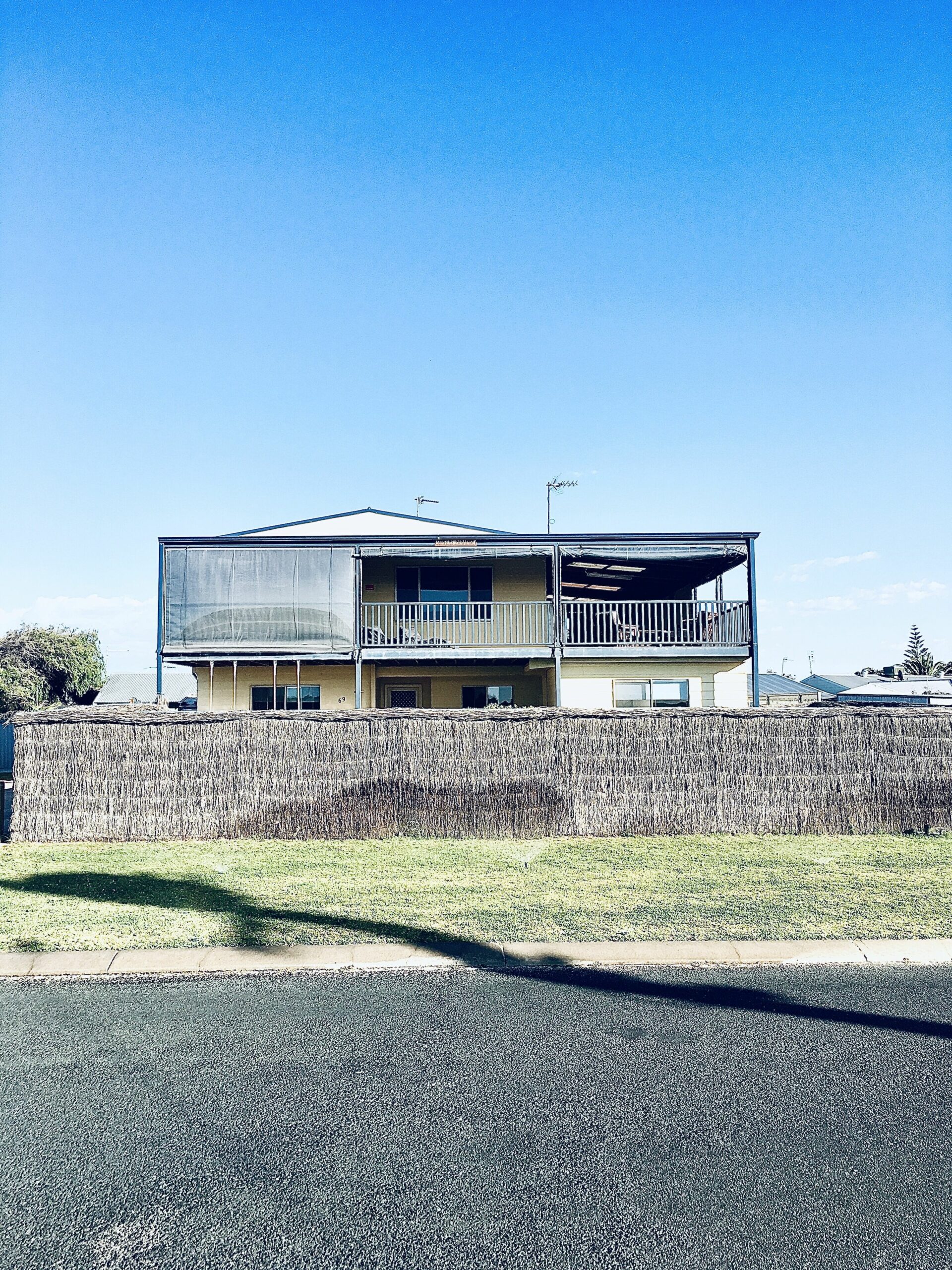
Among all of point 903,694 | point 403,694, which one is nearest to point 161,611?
point 403,694

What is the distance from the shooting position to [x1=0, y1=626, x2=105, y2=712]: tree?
29.9m

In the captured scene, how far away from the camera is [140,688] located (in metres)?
44.2

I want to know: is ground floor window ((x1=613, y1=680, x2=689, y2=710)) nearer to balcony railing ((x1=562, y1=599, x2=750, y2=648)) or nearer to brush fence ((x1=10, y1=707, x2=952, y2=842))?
balcony railing ((x1=562, y1=599, x2=750, y2=648))

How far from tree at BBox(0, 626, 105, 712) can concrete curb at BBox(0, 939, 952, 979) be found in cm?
2609

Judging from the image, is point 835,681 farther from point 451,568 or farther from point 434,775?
point 434,775

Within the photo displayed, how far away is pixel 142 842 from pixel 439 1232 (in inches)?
345

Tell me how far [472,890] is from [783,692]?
2843 cm

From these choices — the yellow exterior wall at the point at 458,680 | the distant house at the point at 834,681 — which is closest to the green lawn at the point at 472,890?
the yellow exterior wall at the point at 458,680

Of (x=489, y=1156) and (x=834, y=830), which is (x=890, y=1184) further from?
(x=834, y=830)

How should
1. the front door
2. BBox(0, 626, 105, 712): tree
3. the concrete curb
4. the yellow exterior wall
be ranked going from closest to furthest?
the concrete curb
the yellow exterior wall
the front door
BBox(0, 626, 105, 712): tree

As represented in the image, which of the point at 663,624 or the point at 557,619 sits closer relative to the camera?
the point at 557,619

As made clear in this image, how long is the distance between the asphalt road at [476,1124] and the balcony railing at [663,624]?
1545 centimetres

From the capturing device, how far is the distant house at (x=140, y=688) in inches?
1650

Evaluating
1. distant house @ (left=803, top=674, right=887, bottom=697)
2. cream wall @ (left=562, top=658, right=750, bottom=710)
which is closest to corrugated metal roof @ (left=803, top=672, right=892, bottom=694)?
distant house @ (left=803, top=674, right=887, bottom=697)
